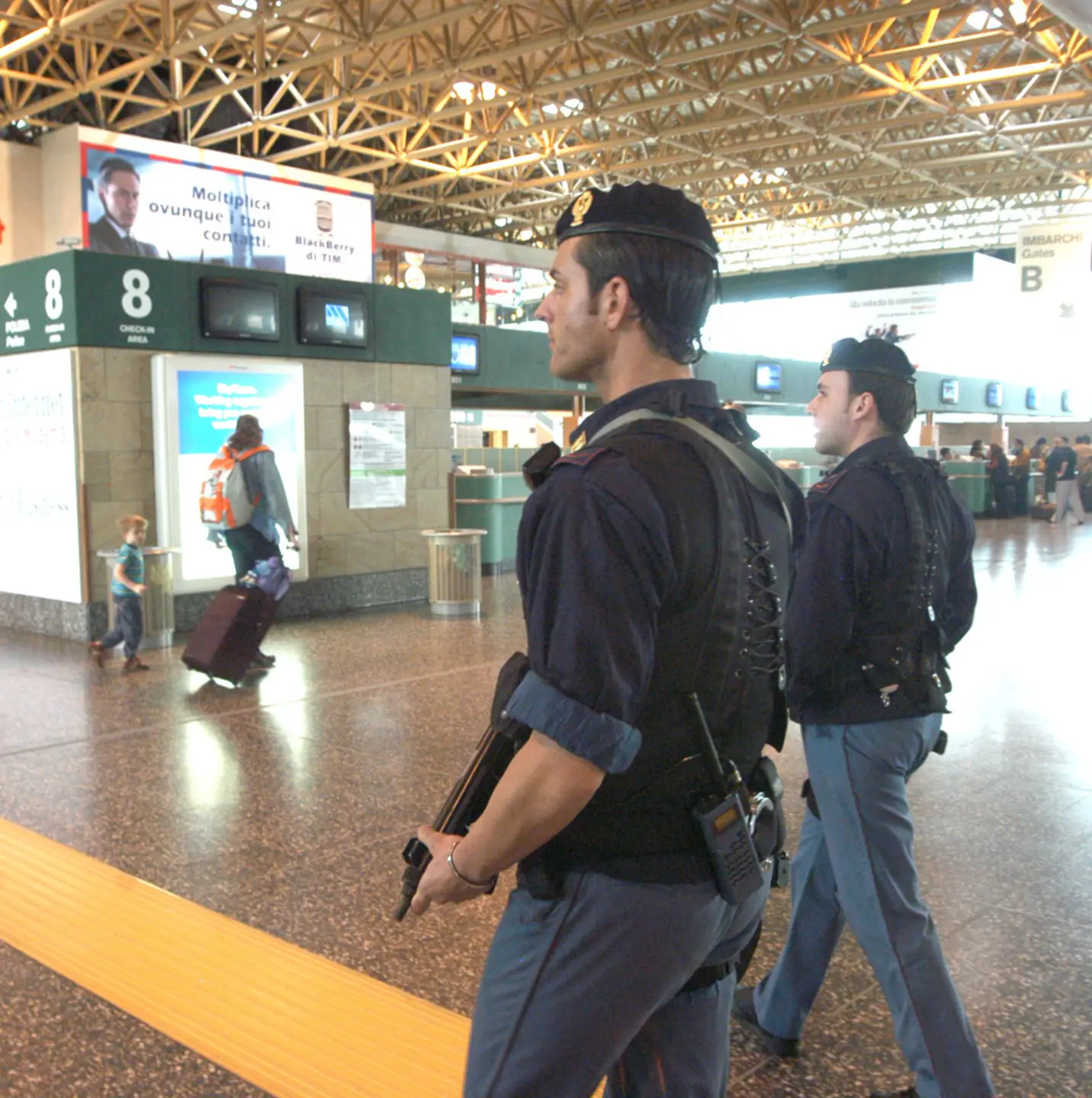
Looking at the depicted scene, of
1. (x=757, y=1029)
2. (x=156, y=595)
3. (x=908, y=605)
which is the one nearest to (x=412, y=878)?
(x=908, y=605)

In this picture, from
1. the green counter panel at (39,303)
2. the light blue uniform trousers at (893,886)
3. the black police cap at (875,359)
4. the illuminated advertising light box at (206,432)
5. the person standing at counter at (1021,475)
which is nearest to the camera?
the light blue uniform trousers at (893,886)

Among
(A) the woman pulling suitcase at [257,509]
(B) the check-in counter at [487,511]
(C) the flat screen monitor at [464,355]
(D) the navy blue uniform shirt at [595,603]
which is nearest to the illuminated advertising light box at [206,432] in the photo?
(A) the woman pulling suitcase at [257,509]

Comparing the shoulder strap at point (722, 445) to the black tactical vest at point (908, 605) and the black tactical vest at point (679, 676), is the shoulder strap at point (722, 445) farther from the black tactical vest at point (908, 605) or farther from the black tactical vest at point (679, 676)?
the black tactical vest at point (908, 605)

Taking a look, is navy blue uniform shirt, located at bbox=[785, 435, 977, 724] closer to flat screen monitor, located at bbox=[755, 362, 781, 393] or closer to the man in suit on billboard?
the man in suit on billboard

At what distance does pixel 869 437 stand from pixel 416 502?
8.10 m

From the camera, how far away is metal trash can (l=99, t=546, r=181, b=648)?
7766mm

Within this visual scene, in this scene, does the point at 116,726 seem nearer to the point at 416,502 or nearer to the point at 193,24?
the point at 416,502

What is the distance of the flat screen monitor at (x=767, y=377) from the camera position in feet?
62.3

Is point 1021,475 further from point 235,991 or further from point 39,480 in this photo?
point 235,991

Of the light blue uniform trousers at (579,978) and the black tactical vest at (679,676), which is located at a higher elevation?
the black tactical vest at (679,676)

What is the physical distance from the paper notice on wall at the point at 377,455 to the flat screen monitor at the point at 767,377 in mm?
10200

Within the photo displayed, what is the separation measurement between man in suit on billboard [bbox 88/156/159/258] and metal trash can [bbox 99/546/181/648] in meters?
10.7

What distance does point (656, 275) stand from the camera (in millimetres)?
1493

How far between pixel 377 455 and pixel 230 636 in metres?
3.59
